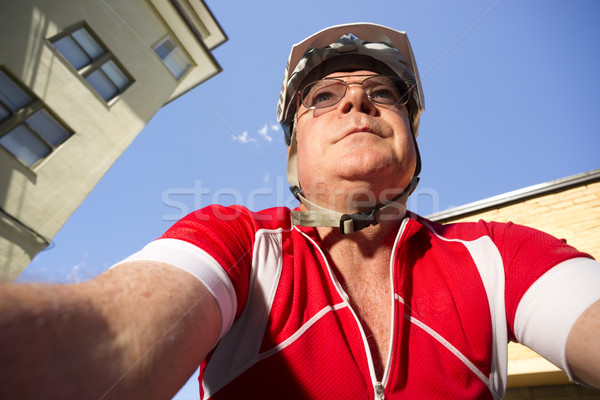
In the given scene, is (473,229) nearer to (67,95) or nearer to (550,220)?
(550,220)

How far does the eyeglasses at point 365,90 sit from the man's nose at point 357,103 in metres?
0.06

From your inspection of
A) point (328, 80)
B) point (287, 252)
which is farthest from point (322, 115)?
point (287, 252)

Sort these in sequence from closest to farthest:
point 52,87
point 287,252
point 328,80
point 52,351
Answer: point 52,351
point 287,252
point 328,80
point 52,87

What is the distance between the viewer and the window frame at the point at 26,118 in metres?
9.23

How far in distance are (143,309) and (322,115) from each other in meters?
1.93

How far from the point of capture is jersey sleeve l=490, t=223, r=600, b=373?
1434 mm

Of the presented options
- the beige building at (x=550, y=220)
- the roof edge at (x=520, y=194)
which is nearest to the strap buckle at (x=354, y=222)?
the beige building at (x=550, y=220)

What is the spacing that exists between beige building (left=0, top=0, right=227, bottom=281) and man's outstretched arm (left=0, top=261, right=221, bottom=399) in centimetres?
1068

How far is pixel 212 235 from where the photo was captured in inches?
52.4

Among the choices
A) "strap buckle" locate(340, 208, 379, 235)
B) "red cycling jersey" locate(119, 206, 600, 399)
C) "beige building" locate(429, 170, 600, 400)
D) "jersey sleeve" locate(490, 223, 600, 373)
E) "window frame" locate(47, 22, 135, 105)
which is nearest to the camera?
"red cycling jersey" locate(119, 206, 600, 399)

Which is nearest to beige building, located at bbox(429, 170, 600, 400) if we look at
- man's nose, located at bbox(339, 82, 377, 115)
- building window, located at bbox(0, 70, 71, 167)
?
man's nose, located at bbox(339, 82, 377, 115)

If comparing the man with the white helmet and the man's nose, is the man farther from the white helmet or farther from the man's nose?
the white helmet

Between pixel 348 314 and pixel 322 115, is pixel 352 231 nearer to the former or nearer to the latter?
pixel 348 314

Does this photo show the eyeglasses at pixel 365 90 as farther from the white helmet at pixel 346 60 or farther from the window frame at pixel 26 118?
the window frame at pixel 26 118
